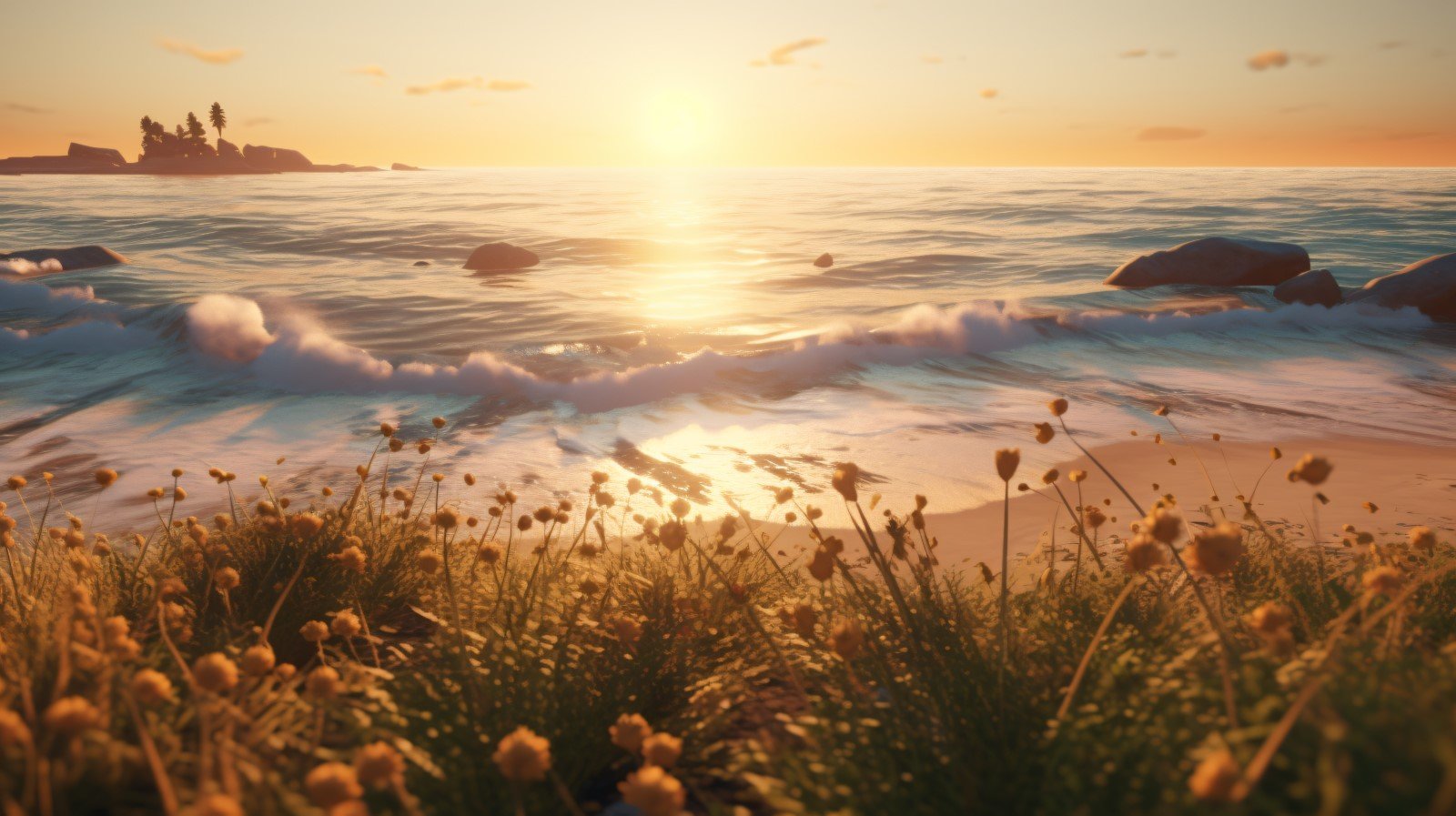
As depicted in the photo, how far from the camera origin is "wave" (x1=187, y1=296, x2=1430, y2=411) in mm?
11508

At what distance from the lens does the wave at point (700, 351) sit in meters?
11.5

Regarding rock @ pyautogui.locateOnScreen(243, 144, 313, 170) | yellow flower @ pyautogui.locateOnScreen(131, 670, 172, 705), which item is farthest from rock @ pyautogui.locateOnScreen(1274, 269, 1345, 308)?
rock @ pyautogui.locateOnScreen(243, 144, 313, 170)

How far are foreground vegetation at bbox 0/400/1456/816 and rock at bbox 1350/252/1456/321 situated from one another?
1712cm

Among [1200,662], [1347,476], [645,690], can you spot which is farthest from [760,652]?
[1347,476]

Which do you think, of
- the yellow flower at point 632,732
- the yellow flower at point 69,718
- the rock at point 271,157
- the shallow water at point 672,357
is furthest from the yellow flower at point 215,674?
the rock at point 271,157

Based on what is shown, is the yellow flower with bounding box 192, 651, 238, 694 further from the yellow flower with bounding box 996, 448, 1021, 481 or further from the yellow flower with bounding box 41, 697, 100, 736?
the yellow flower with bounding box 996, 448, 1021, 481

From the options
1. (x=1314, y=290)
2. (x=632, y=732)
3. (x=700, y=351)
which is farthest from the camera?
(x=1314, y=290)

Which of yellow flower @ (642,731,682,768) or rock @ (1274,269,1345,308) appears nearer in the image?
yellow flower @ (642,731,682,768)

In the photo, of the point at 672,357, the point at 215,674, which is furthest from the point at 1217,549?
the point at 672,357

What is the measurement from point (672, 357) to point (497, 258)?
12.9 metres

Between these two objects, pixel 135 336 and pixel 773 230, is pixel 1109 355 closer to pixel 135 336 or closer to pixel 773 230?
pixel 135 336

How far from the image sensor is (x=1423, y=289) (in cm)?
1684

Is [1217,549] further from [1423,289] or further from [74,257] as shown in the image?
[74,257]

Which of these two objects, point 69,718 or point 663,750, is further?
point 663,750
